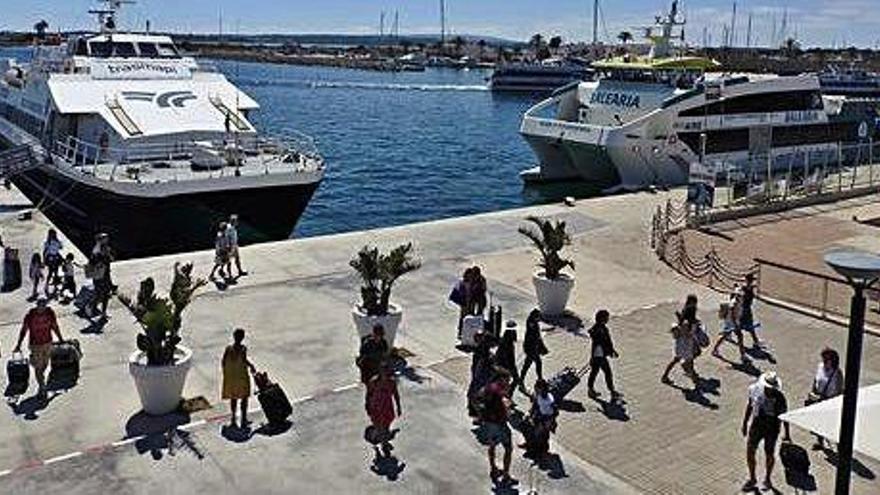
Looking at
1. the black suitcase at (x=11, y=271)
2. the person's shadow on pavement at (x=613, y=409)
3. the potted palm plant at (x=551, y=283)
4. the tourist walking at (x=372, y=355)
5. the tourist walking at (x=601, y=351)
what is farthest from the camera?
the black suitcase at (x=11, y=271)

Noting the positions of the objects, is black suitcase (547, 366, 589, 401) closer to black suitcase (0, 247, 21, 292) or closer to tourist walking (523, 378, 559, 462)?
tourist walking (523, 378, 559, 462)

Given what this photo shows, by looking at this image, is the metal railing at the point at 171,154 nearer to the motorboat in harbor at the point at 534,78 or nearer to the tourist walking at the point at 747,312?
the tourist walking at the point at 747,312

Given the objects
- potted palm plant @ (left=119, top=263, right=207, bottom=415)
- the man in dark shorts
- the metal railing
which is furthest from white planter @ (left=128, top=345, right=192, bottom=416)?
the metal railing

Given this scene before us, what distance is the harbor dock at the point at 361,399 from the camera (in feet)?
34.5

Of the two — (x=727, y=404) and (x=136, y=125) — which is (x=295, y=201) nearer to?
(x=136, y=125)

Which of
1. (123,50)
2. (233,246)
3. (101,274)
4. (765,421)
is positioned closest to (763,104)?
(123,50)

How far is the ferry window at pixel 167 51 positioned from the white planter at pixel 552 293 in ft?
63.0

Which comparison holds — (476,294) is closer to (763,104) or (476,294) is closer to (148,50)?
(148,50)

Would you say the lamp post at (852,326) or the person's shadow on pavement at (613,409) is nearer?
the lamp post at (852,326)

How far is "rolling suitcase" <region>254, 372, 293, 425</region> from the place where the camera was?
1162 cm

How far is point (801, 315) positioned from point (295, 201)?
12.6 metres

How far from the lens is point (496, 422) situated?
10117mm

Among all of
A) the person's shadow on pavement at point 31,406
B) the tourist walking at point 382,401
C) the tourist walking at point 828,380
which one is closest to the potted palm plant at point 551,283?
the tourist walking at point 828,380

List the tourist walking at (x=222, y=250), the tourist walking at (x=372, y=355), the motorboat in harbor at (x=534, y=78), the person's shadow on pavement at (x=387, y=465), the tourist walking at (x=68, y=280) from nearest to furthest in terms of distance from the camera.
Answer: the person's shadow on pavement at (x=387, y=465) → the tourist walking at (x=372, y=355) → the tourist walking at (x=68, y=280) → the tourist walking at (x=222, y=250) → the motorboat in harbor at (x=534, y=78)
